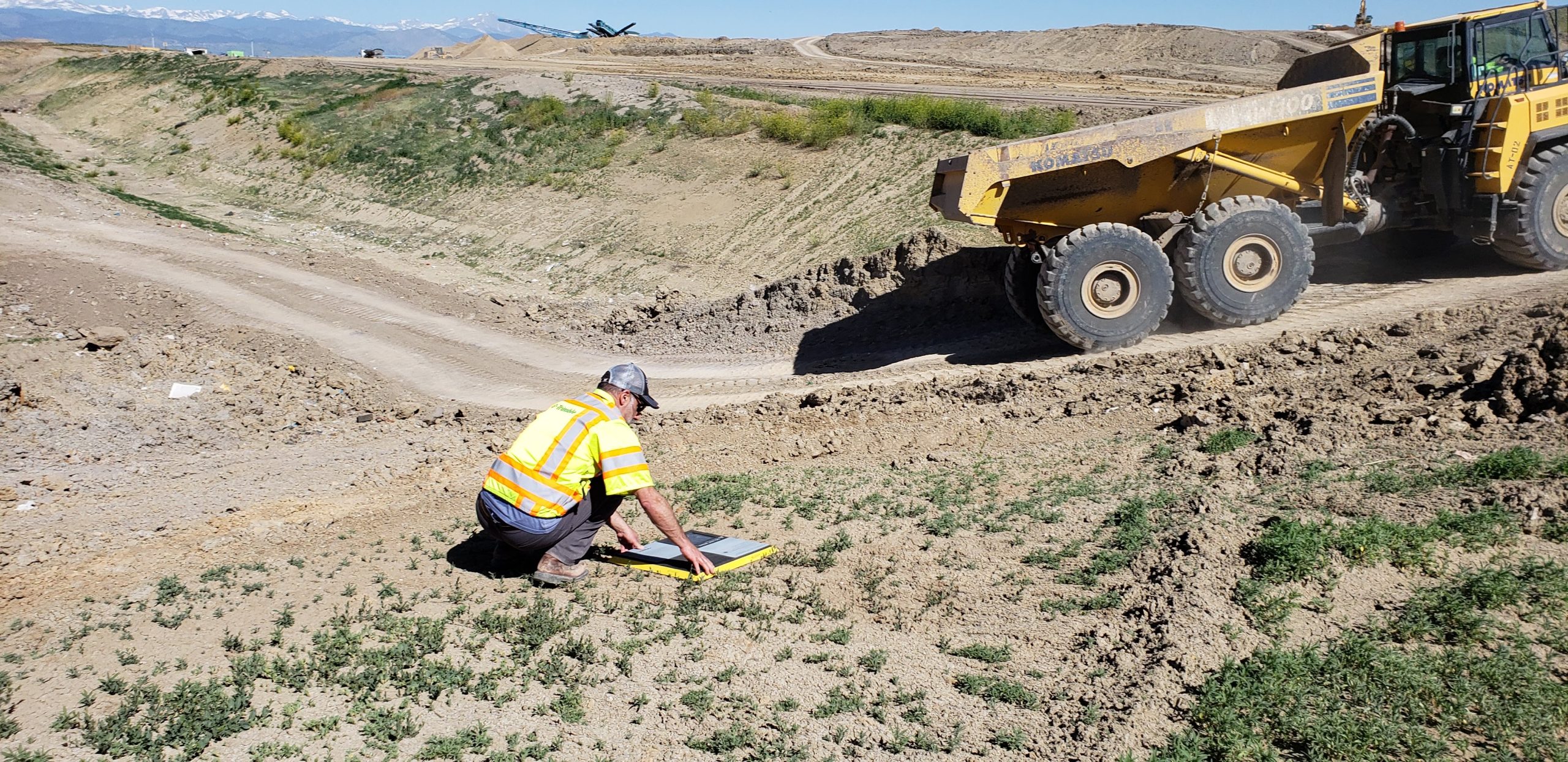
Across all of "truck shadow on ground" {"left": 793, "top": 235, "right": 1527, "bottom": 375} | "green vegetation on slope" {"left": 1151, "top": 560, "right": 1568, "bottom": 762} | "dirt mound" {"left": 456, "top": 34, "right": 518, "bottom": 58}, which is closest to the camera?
"green vegetation on slope" {"left": 1151, "top": 560, "right": 1568, "bottom": 762}

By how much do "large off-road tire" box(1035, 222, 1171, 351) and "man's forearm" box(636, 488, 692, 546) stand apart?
585cm

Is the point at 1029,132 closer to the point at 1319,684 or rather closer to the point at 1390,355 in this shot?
the point at 1390,355

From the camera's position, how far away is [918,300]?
46.2 ft

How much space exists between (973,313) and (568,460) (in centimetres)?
821

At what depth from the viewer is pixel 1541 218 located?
11.3m

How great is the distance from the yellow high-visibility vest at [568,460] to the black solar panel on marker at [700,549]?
2.31ft

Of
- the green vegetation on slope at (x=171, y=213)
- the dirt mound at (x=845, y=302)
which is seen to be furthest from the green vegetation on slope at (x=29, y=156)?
the dirt mound at (x=845, y=302)

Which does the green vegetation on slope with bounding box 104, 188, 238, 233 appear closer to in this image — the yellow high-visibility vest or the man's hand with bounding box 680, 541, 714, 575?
the yellow high-visibility vest

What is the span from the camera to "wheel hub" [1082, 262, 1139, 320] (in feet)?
35.7

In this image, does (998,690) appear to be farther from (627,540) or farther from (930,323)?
(930,323)

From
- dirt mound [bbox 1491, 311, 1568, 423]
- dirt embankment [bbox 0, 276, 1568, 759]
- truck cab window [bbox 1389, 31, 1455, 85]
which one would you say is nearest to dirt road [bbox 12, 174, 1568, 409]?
dirt embankment [bbox 0, 276, 1568, 759]

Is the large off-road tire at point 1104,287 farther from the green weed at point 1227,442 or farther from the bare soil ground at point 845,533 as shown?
the green weed at point 1227,442

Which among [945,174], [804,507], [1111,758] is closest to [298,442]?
[804,507]

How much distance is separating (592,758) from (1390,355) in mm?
7635
